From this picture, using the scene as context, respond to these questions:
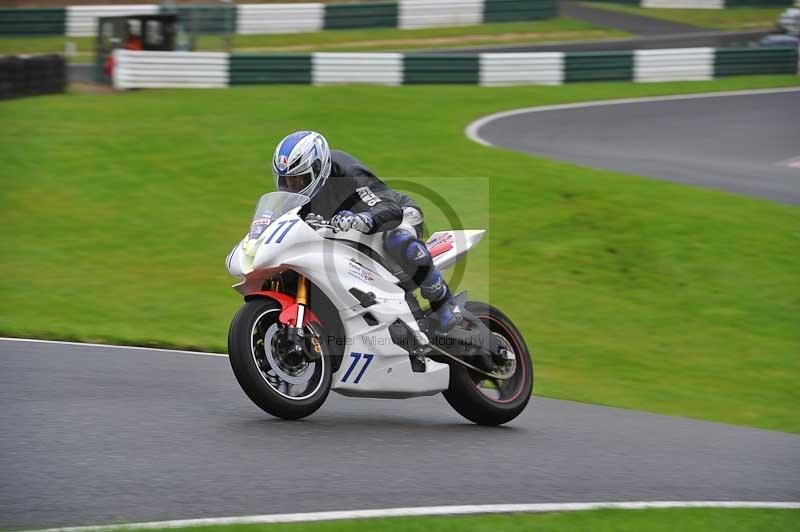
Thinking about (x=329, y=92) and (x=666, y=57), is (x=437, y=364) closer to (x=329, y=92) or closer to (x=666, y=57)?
(x=329, y=92)

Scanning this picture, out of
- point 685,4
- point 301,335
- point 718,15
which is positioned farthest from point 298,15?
point 301,335

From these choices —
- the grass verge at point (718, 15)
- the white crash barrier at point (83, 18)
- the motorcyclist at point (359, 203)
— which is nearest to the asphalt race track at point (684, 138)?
the motorcyclist at point (359, 203)

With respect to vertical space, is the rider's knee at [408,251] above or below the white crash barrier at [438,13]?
below

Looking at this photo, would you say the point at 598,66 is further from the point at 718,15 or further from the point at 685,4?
the point at 685,4

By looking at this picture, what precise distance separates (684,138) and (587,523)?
15.1 metres

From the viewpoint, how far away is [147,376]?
7.50m

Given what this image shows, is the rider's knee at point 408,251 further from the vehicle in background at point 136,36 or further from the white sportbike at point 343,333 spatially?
the vehicle in background at point 136,36

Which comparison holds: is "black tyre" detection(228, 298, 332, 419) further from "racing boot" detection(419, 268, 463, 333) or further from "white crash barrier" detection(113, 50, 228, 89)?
"white crash barrier" detection(113, 50, 228, 89)

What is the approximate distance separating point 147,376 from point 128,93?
1512 cm

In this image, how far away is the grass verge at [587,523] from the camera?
14.5 ft

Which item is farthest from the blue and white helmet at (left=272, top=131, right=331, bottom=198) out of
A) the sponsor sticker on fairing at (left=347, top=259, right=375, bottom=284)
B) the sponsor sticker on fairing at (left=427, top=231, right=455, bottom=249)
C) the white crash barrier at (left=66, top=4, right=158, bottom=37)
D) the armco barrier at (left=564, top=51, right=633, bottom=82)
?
the white crash barrier at (left=66, top=4, right=158, bottom=37)

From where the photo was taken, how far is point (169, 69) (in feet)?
72.8

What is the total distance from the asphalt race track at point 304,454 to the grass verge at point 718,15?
2966 cm

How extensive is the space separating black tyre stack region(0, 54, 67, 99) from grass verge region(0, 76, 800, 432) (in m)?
1.15
